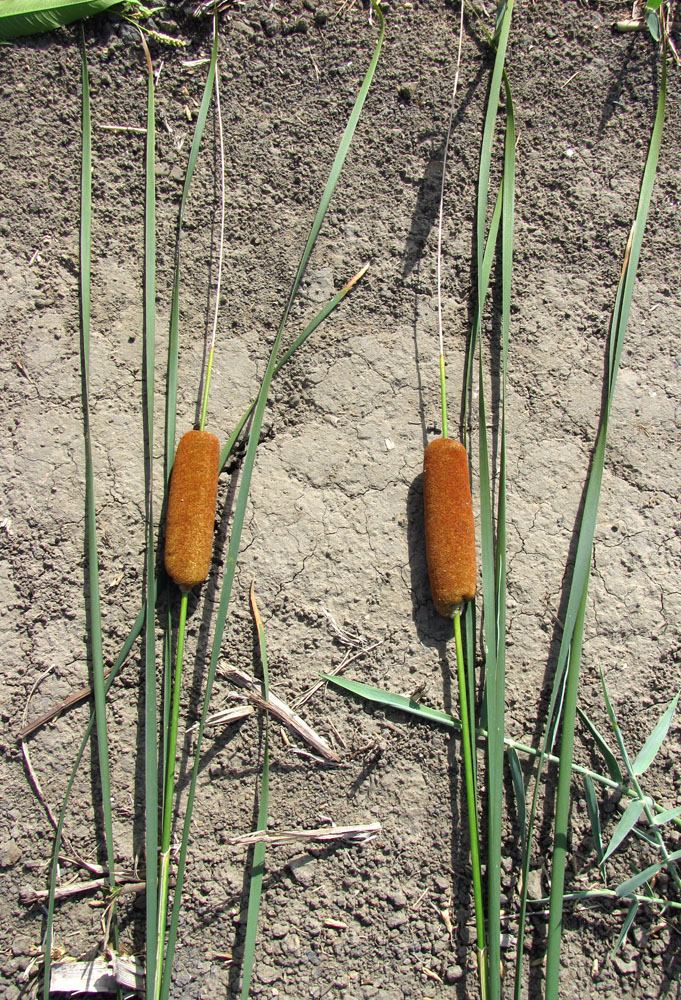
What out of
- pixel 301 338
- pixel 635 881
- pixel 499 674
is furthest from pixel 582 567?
pixel 301 338

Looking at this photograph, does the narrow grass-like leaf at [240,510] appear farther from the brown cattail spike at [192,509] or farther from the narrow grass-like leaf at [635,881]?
the narrow grass-like leaf at [635,881]

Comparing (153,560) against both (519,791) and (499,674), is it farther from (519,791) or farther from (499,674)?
(519,791)

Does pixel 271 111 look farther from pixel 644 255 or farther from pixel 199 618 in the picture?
pixel 199 618

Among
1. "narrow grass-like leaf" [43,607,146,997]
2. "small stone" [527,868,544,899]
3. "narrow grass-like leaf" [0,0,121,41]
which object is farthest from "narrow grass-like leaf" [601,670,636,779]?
"narrow grass-like leaf" [0,0,121,41]

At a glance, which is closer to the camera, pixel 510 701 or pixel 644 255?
pixel 510 701

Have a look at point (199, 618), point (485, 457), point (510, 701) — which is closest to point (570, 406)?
point (485, 457)

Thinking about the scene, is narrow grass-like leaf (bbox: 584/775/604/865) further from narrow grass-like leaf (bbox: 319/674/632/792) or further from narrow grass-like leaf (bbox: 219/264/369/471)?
narrow grass-like leaf (bbox: 219/264/369/471)
